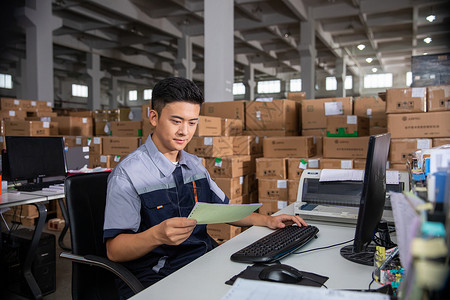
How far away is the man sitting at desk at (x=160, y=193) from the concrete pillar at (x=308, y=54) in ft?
22.1

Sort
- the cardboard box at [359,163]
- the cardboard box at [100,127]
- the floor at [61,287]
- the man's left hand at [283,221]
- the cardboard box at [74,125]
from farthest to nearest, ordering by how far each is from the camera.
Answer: the cardboard box at [100,127] < the cardboard box at [74,125] < the cardboard box at [359,163] < the floor at [61,287] < the man's left hand at [283,221]

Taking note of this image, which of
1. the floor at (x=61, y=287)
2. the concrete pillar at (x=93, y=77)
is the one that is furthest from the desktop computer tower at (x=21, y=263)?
the concrete pillar at (x=93, y=77)

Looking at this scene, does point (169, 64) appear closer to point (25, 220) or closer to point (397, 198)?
point (25, 220)

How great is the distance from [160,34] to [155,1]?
2066 mm

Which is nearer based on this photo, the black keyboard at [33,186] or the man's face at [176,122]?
the man's face at [176,122]

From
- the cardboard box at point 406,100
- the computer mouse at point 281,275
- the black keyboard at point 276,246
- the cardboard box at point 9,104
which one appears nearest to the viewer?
the computer mouse at point 281,275

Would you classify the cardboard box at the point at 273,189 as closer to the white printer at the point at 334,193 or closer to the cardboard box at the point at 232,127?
the cardboard box at the point at 232,127

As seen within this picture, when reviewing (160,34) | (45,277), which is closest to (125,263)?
(45,277)

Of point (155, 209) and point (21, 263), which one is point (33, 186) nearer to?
point (21, 263)

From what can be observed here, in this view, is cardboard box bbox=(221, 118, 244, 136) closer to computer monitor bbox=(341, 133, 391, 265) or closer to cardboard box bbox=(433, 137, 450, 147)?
cardboard box bbox=(433, 137, 450, 147)

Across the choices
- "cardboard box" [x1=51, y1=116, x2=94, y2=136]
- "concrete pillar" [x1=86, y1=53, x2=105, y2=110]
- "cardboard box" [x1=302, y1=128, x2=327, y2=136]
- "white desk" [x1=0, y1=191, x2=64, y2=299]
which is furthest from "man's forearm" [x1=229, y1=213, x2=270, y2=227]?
"concrete pillar" [x1=86, y1=53, x2=105, y2=110]

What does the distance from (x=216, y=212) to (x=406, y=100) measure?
260 centimetres

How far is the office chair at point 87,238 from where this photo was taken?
4.23 feet

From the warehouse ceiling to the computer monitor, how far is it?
20.2 feet
